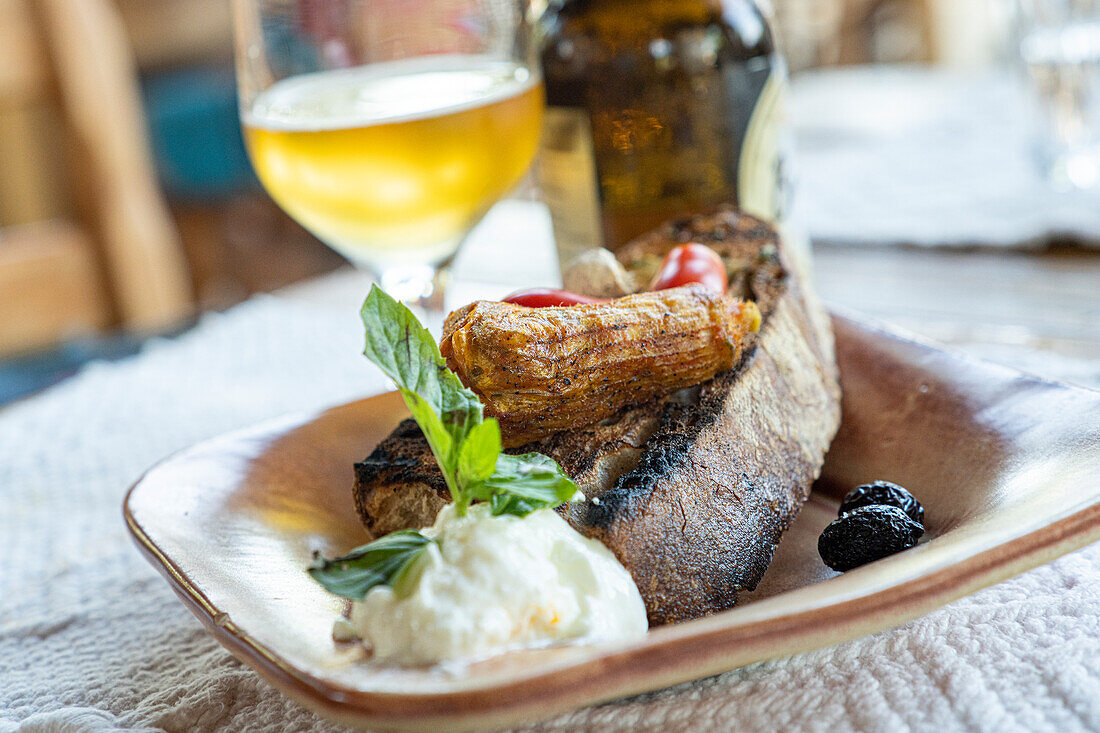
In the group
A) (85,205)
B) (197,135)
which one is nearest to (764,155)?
(85,205)

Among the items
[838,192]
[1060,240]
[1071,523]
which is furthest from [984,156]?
[1071,523]

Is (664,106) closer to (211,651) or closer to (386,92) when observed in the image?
(386,92)

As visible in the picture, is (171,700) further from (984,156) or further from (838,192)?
(984,156)

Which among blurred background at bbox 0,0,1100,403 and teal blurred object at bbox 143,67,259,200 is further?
teal blurred object at bbox 143,67,259,200

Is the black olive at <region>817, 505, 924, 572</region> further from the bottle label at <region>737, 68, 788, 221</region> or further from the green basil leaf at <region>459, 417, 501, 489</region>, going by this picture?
the bottle label at <region>737, 68, 788, 221</region>

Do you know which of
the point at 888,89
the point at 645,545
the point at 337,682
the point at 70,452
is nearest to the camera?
the point at 337,682

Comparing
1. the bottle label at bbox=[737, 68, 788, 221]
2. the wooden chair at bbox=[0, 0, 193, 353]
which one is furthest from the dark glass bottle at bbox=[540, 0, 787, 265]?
the wooden chair at bbox=[0, 0, 193, 353]
